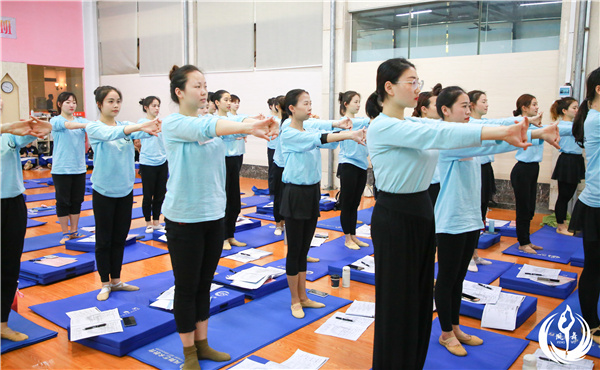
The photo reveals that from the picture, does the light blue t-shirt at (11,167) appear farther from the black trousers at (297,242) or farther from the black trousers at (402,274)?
the black trousers at (402,274)

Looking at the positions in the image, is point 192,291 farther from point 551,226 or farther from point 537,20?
point 537,20

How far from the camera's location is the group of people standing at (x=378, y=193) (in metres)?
2.30

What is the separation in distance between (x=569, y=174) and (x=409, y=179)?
488 centimetres

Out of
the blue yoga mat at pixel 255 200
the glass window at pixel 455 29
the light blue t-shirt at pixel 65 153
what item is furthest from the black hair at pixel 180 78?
the glass window at pixel 455 29

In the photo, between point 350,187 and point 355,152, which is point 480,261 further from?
point 355,152

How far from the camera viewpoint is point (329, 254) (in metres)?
5.40

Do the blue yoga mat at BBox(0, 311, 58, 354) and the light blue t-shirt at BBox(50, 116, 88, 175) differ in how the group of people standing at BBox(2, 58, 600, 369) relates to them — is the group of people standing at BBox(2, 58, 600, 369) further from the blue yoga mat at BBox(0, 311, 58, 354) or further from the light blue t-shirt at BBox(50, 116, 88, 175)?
the light blue t-shirt at BBox(50, 116, 88, 175)

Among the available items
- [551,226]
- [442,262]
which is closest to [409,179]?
[442,262]

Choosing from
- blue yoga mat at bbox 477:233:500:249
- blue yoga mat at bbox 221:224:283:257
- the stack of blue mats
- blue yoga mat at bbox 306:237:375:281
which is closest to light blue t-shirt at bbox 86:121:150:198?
the stack of blue mats

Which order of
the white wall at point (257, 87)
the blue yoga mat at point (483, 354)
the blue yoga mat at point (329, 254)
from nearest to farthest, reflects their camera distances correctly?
the blue yoga mat at point (483, 354) → the blue yoga mat at point (329, 254) → the white wall at point (257, 87)

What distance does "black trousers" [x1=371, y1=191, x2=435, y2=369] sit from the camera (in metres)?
2.31

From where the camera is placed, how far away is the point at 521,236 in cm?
558

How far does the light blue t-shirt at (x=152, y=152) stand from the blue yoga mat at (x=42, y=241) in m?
1.25

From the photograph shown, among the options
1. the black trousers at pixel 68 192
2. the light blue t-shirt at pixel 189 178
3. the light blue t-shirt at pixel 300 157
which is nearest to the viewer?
the light blue t-shirt at pixel 189 178
